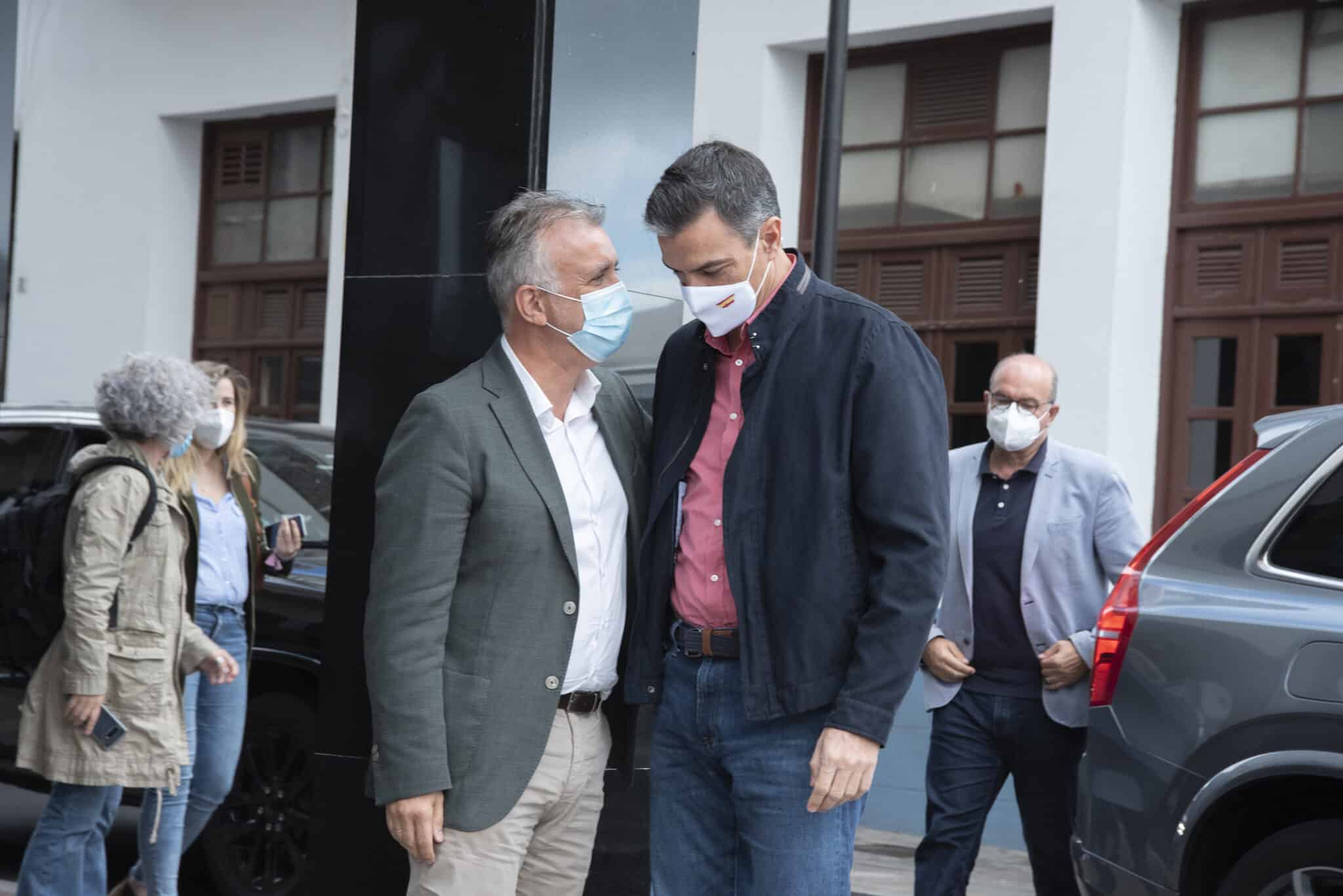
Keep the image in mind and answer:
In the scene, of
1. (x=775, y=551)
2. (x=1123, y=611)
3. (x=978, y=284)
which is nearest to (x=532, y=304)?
(x=775, y=551)

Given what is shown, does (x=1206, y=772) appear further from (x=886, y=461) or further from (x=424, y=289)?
(x=424, y=289)

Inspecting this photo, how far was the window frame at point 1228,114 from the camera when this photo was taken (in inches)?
336

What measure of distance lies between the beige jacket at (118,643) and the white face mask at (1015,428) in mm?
2616

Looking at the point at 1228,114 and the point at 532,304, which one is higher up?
the point at 1228,114

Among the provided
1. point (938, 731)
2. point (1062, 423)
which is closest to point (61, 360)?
point (1062, 423)

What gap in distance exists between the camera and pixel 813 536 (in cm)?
301

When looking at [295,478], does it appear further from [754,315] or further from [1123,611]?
[754,315]

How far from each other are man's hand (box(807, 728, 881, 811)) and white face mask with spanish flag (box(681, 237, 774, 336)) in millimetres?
781

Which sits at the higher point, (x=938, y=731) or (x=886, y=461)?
(x=886, y=461)

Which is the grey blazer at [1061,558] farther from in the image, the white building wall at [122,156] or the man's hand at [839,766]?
the white building wall at [122,156]

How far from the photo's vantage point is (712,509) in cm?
316

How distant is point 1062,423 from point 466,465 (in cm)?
627

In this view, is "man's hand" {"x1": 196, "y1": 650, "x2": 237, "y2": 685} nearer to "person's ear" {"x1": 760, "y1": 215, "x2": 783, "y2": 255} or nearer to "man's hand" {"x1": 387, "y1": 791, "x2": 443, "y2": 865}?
"man's hand" {"x1": 387, "y1": 791, "x2": 443, "y2": 865}

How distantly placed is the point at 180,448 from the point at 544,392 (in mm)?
2683
